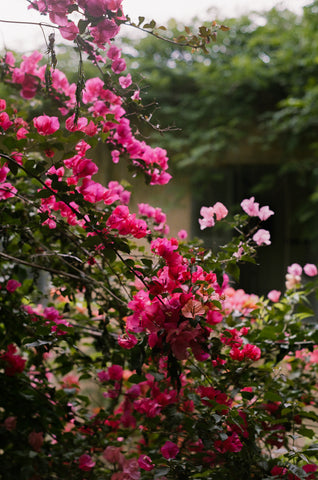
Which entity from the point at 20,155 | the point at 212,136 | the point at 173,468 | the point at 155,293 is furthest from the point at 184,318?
the point at 212,136

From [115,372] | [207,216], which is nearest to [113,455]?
[115,372]

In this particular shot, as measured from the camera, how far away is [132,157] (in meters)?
1.17

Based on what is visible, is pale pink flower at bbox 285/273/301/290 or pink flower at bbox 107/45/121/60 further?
pale pink flower at bbox 285/273/301/290

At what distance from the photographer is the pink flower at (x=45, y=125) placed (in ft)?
2.90

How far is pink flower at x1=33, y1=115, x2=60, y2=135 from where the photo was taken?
89 cm

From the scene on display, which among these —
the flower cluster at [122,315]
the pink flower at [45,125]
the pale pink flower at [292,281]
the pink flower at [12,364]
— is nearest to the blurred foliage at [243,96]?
the pale pink flower at [292,281]

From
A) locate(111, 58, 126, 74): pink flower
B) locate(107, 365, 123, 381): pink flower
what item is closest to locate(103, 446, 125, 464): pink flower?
locate(107, 365, 123, 381): pink flower

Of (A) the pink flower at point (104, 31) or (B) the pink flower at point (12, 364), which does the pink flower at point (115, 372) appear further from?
(A) the pink flower at point (104, 31)

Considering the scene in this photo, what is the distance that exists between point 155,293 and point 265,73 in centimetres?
363

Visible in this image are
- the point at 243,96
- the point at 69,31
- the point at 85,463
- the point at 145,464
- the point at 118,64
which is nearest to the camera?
the point at 69,31

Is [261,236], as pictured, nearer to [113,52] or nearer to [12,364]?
[113,52]

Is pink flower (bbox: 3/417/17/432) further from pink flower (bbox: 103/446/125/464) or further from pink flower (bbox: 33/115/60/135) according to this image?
pink flower (bbox: 33/115/60/135)

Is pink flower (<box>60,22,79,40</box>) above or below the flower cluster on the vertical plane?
above

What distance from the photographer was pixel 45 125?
89cm
